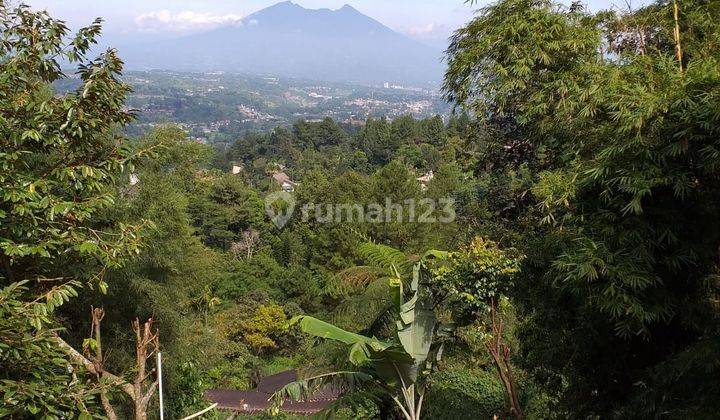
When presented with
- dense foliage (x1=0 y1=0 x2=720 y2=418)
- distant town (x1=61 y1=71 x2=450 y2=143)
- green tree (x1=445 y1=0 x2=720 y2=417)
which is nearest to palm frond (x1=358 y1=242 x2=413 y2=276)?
dense foliage (x1=0 y1=0 x2=720 y2=418)

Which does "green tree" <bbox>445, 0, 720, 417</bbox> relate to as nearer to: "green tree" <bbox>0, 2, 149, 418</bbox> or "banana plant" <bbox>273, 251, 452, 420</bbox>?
"banana plant" <bbox>273, 251, 452, 420</bbox>

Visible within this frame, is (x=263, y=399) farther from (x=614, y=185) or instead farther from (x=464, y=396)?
(x=614, y=185)

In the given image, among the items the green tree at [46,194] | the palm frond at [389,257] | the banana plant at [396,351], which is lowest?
the banana plant at [396,351]

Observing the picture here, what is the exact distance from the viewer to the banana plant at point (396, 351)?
11.7 ft

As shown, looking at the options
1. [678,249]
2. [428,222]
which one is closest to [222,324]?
[428,222]

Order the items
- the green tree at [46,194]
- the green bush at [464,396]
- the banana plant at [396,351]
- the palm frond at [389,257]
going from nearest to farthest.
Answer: the green tree at [46,194] < the banana plant at [396,351] < the palm frond at [389,257] < the green bush at [464,396]

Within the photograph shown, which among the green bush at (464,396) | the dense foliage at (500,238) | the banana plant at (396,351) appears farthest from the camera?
the green bush at (464,396)

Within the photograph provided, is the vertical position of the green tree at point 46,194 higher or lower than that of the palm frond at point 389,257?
higher

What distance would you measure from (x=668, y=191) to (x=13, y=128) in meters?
3.45

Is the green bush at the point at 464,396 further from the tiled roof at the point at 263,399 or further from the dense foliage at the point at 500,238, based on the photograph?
the tiled roof at the point at 263,399

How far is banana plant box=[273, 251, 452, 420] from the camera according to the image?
11.7 feet

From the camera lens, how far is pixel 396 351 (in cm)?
352

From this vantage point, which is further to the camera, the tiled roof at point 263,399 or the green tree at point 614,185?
the tiled roof at point 263,399

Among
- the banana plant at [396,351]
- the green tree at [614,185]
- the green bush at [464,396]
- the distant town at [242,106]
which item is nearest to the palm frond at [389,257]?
the banana plant at [396,351]
